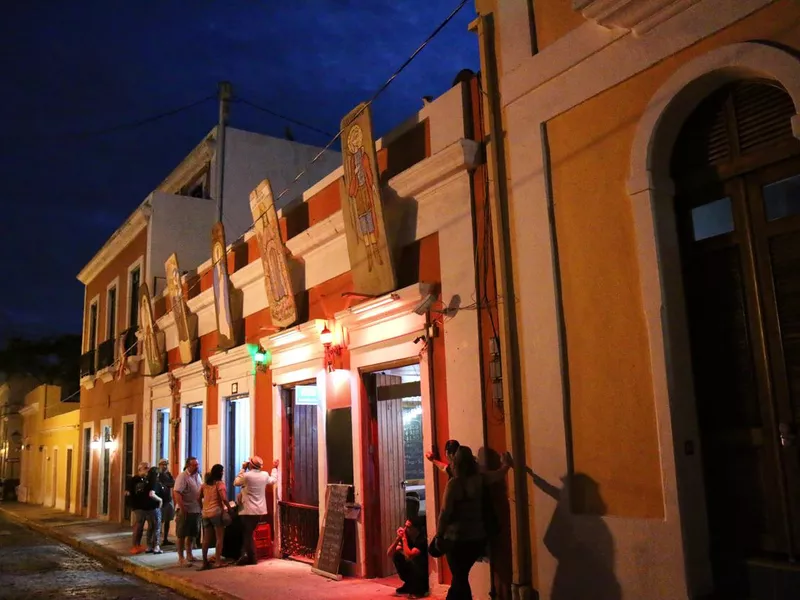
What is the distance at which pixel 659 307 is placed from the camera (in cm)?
538

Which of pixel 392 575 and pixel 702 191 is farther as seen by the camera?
pixel 392 575

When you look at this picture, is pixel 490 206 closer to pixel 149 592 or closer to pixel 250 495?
pixel 250 495

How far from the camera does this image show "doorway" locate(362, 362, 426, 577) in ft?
29.0

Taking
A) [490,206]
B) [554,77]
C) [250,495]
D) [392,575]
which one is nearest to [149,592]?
[250,495]

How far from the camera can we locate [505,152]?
7016 mm

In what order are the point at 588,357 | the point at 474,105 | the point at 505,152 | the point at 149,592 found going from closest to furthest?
the point at 588,357 → the point at 505,152 → the point at 474,105 → the point at 149,592

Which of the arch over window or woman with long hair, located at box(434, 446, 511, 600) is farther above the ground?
the arch over window

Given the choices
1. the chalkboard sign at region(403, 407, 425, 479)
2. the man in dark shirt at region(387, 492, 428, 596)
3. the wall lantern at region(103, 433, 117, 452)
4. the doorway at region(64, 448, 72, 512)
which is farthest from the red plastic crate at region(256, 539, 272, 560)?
the doorway at region(64, 448, 72, 512)

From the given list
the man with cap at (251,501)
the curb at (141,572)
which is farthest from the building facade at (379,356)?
the curb at (141,572)

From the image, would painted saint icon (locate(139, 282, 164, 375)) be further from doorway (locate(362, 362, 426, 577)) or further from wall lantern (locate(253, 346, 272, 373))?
doorway (locate(362, 362, 426, 577))

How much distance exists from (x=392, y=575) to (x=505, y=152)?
211 inches

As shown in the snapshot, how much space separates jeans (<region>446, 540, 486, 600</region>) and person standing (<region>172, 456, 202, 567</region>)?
5993mm

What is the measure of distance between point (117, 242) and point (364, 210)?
14940 mm

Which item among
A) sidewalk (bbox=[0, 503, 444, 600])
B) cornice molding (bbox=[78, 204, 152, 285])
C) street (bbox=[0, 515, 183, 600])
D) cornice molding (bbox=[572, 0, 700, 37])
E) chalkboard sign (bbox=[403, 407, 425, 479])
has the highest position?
cornice molding (bbox=[78, 204, 152, 285])
